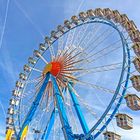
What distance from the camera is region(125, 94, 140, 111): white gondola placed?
54.6ft

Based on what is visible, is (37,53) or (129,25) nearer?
(129,25)

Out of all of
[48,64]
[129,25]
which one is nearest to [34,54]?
[48,64]

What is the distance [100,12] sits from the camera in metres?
21.6

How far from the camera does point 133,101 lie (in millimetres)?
16641

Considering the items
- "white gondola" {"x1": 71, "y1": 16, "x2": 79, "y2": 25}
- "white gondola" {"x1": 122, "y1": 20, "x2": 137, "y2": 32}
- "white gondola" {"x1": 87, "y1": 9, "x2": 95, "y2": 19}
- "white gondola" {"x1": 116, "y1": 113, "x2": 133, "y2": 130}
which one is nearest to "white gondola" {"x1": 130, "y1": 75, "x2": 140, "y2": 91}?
"white gondola" {"x1": 116, "y1": 113, "x2": 133, "y2": 130}

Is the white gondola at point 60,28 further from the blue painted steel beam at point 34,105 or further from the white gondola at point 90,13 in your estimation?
the blue painted steel beam at point 34,105

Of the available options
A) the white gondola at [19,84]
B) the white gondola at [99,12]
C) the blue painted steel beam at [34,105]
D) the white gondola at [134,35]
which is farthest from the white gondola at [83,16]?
the white gondola at [19,84]

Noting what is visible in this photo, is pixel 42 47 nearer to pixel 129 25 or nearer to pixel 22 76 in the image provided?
pixel 22 76

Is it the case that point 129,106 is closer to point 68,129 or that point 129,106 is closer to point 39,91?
point 68,129

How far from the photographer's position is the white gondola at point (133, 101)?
1664 cm

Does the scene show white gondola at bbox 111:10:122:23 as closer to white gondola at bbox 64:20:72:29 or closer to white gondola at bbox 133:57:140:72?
white gondola at bbox 133:57:140:72

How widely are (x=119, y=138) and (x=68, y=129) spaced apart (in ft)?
9.09

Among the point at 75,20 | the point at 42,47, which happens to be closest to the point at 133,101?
the point at 75,20

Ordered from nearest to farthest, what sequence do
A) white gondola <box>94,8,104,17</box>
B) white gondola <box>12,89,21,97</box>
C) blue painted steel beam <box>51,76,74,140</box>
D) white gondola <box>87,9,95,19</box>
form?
1. blue painted steel beam <box>51,76,74,140</box>
2. white gondola <box>94,8,104,17</box>
3. white gondola <box>87,9,95,19</box>
4. white gondola <box>12,89,21,97</box>
